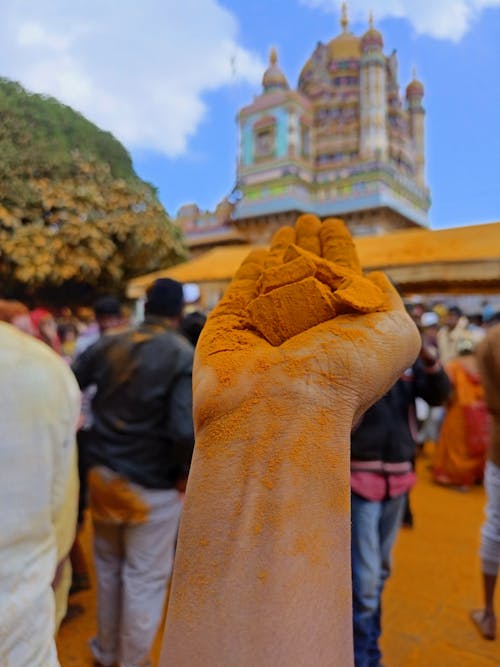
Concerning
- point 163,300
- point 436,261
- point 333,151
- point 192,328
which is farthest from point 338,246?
point 333,151

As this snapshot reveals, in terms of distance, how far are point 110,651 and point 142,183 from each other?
227 cm

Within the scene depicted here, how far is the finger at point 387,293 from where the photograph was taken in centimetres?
86

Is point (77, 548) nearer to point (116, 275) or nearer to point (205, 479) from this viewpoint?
point (116, 275)

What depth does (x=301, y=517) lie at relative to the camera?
0.65 m

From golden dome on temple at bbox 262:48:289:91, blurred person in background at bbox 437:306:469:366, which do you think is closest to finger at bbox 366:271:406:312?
blurred person in background at bbox 437:306:469:366

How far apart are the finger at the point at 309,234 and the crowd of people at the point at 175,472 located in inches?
0.4

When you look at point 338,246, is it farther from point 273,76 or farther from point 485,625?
point 273,76

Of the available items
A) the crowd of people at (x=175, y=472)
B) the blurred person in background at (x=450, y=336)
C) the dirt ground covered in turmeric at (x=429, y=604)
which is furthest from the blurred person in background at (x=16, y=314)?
the blurred person in background at (x=450, y=336)

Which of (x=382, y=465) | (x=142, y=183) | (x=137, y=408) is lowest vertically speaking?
(x=382, y=465)

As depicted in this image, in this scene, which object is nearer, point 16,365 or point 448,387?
point 16,365

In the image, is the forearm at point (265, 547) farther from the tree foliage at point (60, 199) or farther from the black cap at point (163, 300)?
the black cap at point (163, 300)

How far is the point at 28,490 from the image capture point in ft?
3.62

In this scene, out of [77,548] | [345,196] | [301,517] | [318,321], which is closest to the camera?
[301,517]

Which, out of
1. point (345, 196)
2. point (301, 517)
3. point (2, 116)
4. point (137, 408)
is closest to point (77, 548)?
point (137, 408)
